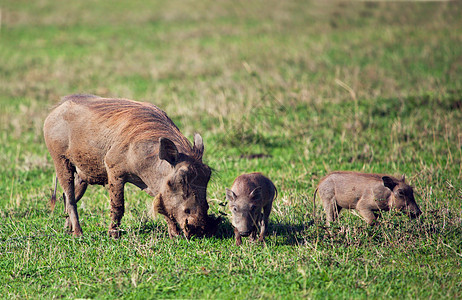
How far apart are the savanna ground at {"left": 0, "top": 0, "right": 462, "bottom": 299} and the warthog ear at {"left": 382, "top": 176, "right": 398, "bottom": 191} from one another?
0.34 m

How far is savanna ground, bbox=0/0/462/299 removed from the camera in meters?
4.89

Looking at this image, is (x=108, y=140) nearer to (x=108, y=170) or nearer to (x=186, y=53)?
(x=108, y=170)

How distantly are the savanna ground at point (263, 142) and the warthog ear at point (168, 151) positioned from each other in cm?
78

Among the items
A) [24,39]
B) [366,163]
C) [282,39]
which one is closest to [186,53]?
[282,39]

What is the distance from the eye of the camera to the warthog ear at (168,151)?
16.8 ft

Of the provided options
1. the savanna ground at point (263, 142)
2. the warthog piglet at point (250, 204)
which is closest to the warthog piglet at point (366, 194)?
the savanna ground at point (263, 142)

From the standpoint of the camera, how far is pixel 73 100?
6422mm

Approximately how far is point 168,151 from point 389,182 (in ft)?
7.41

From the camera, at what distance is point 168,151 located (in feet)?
17.1

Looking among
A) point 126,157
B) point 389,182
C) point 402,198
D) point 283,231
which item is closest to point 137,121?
point 126,157

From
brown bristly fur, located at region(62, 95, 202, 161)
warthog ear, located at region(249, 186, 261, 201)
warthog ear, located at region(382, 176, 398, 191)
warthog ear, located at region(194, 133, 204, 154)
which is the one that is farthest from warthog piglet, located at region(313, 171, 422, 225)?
brown bristly fur, located at region(62, 95, 202, 161)

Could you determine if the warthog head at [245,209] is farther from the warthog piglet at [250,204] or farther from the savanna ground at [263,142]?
the savanna ground at [263,142]

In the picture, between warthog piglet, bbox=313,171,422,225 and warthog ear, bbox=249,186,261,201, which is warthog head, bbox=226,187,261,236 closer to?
warthog ear, bbox=249,186,261,201

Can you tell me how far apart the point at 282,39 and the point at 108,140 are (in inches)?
622
